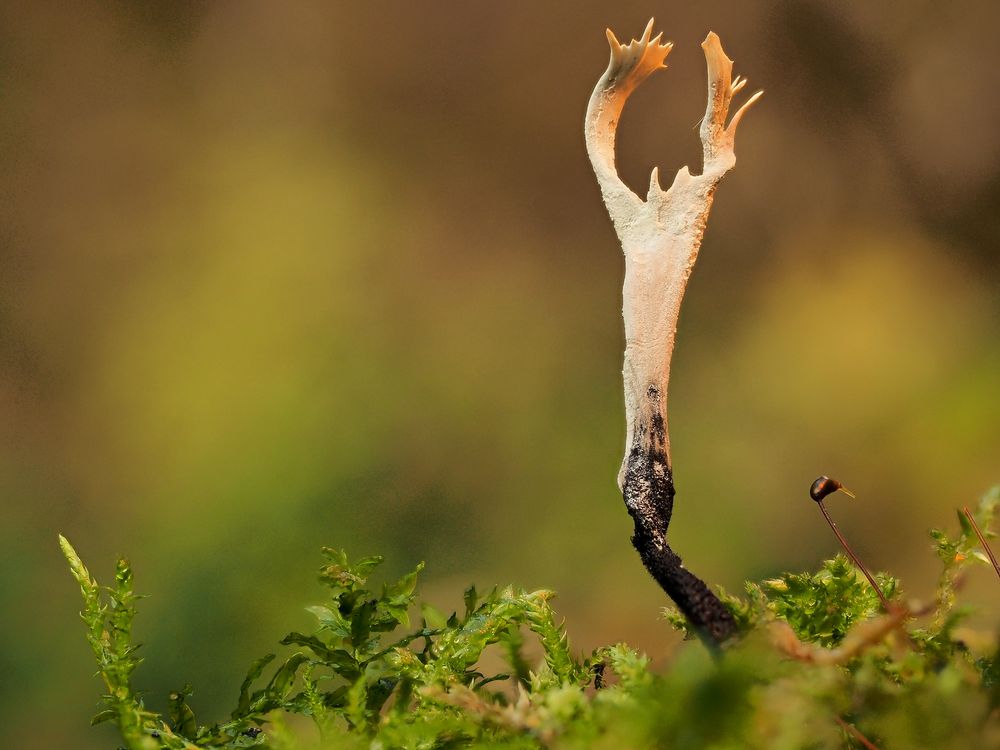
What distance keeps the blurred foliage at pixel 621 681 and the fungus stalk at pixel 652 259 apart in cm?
6

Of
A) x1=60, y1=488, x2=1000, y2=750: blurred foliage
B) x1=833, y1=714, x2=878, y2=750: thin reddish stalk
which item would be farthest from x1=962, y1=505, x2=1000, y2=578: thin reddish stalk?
x1=833, y1=714, x2=878, y2=750: thin reddish stalk

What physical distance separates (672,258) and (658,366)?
5 cm

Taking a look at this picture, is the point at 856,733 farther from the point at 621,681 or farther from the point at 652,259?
the point at 652,259

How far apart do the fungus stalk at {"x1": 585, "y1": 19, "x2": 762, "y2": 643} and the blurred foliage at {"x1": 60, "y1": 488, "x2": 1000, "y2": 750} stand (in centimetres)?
6

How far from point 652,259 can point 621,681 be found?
192 mm

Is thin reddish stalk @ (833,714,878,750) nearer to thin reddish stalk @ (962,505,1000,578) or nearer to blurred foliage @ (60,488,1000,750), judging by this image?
blurred foliage @ (60,488,1000,750)

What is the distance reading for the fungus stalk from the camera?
1.29 ft

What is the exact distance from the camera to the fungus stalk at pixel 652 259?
394 mm

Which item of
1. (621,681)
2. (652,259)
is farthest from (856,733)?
(652,259)

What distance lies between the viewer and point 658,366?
416mm

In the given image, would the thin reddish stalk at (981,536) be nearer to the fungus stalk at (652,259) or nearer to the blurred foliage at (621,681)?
the blurred foliage at (621,681)

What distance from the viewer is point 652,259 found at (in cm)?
42

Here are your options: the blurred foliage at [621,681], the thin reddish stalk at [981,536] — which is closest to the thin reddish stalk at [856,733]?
the blurred foliage at [621,681]

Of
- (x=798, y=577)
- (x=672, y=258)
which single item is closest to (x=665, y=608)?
(x=798, y=577)
